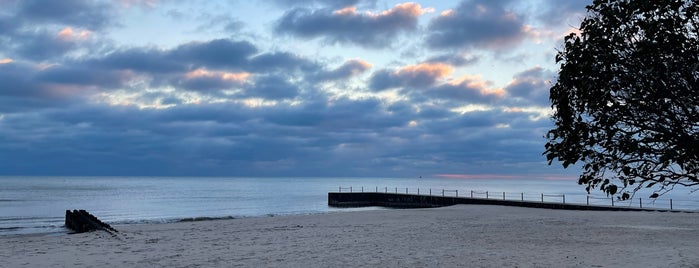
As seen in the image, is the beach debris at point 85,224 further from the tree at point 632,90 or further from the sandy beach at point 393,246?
the tree at point 632,90

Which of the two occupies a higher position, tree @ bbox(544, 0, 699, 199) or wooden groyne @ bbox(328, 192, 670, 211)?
tree @ bbox(544, 0, 699, 199)

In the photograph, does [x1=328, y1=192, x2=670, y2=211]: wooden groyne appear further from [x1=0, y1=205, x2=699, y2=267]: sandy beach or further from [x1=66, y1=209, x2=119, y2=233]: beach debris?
[x1=66, y1=209, x2=119, y2=233]: beach debris

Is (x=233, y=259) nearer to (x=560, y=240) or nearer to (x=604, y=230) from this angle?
(x=560, y=240)

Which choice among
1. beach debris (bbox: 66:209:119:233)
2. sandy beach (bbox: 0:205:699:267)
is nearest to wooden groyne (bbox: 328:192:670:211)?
sandy beach (bbox: 0:205:699:267)

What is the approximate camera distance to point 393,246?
22078mm

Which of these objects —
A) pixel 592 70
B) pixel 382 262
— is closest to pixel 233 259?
pixel 382 262

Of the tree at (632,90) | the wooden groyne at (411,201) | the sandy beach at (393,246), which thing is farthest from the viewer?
the wooden groyne at (411,201)

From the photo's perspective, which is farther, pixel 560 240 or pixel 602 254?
pixel 560 240

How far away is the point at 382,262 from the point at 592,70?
32.1ft

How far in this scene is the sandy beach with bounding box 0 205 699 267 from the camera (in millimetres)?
17922

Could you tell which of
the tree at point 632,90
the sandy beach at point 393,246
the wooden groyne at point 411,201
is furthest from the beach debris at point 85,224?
the wooden groyne at point 411,201

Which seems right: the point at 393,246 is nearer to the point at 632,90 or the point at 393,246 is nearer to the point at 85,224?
the point at 632,90

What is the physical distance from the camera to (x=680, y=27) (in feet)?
33.0

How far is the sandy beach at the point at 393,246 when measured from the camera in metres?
17.9
